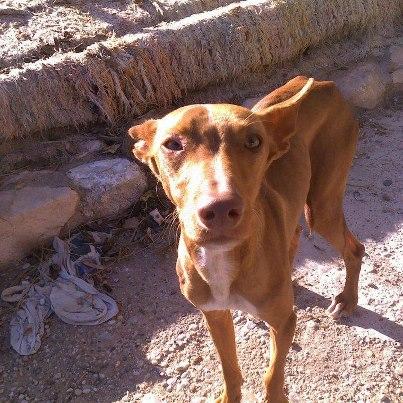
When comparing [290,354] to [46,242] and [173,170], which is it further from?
[46,242]

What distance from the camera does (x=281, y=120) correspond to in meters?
2.81

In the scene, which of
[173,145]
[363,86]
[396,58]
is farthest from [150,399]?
[396,58]

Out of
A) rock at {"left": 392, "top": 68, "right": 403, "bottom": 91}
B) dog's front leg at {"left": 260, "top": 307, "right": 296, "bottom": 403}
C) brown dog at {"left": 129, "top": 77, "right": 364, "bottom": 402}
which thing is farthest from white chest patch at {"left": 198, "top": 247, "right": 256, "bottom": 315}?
rock at {"left": 392, "top": 68, "right": 403, "bottom": 91}

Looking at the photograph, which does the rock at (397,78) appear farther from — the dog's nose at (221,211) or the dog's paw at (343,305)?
the dog's nose at (221,211)

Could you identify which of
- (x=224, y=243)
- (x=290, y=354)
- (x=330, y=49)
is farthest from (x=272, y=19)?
(x=224, y=243)

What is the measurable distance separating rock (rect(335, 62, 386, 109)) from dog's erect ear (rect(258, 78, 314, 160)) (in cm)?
386

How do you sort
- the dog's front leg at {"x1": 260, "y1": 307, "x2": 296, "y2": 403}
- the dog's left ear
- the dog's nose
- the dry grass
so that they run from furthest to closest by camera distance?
the dry grass < the dog's front leg at {"x1": 260, "y1": 307, "x2": 296, "y2": 403} < the dog's left ear < the dog's nose

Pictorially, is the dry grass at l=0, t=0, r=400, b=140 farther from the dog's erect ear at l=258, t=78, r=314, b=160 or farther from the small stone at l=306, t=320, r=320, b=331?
the dog's erect ear at l=258, t=78, r=314, b=160

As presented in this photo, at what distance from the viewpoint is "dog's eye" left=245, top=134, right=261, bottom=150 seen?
251cm

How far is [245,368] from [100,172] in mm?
2303

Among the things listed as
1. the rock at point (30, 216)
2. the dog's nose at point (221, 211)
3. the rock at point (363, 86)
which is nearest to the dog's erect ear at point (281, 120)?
the dog's nose at point (221, 211)

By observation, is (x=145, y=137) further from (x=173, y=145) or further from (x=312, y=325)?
(x=312, y=325)

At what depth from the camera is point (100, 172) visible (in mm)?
5035

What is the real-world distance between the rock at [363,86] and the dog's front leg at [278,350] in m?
4.08
